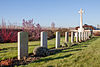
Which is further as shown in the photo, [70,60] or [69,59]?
[69,59]

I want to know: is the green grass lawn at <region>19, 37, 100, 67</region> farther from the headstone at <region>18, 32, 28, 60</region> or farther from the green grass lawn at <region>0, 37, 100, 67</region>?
the headstone at <region>18, 32, 28, 60</region>

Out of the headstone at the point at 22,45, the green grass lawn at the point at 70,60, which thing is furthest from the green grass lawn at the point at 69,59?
the headstone at the point at 22,45

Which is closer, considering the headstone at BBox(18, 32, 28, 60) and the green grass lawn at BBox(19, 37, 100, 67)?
the green grass lawn at BBox(19, 37, 100, 67)

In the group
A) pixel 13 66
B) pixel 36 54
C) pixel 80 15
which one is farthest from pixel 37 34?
pixel 13 66

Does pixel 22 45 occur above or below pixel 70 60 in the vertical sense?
above

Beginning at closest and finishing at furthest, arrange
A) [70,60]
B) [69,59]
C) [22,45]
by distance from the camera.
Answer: [70,60]
[69,59]
[22,45]

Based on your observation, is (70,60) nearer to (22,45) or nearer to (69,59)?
(69,59)

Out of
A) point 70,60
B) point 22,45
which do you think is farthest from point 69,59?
point 22,45

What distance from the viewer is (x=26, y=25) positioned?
2531 cm

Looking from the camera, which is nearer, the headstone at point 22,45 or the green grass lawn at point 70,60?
the green grass lawn at point 70,60

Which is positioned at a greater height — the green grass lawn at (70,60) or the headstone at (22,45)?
the headstone at (22,45)

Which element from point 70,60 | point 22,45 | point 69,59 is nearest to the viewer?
point 70,60

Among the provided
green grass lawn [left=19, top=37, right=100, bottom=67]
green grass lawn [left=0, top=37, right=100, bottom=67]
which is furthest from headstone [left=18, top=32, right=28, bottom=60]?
green grass lawn [left=19, top=37, right=100, bottom=67]

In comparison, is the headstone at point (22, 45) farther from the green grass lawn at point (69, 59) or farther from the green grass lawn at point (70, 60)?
the green grass lawn at point (70, 60)
